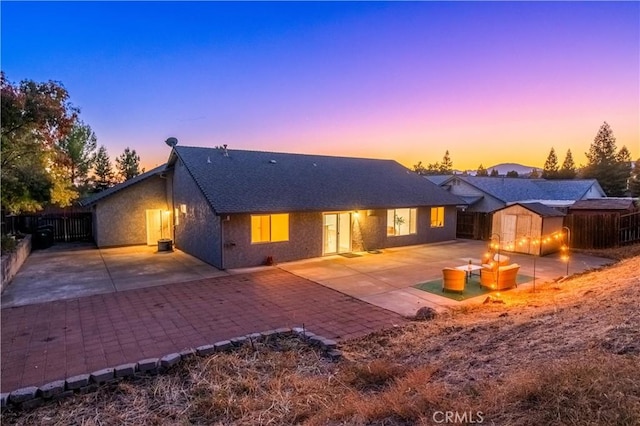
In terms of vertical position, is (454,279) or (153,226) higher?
(153,226)

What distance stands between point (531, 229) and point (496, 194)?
10470 mm

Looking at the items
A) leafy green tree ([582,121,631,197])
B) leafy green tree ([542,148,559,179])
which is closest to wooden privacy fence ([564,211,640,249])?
leafy green tree ([582,121,631,197])

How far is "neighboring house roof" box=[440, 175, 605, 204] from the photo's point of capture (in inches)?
1000

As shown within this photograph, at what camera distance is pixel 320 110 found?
19.9 m

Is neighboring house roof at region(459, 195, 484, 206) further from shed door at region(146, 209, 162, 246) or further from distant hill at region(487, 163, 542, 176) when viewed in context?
distant hill at region(487, 163, 542, 176)

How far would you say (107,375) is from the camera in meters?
Result: 4.59

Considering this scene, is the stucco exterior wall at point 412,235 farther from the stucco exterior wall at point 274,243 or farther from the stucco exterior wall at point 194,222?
the stucco exterior wall at point 194,222

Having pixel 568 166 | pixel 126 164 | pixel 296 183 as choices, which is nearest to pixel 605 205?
pixel 296 183

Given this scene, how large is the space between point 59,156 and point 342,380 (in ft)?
48.3

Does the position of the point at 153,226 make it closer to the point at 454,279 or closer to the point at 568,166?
the point at 454,279

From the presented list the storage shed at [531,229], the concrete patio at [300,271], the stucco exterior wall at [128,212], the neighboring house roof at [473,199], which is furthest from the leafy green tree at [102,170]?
the storage shed at [531,229]

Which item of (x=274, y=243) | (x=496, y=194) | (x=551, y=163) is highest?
(x=551, y=163)

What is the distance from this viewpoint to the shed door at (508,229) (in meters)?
15.5

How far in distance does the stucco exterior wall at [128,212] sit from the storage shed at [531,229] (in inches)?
660
